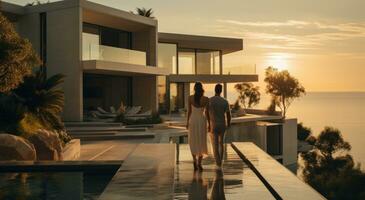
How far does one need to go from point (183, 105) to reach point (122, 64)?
1802cm

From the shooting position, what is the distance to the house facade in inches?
1011

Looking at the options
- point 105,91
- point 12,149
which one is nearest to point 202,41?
point 105,91

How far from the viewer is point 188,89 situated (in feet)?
149

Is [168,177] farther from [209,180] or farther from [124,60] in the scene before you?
[124,60]

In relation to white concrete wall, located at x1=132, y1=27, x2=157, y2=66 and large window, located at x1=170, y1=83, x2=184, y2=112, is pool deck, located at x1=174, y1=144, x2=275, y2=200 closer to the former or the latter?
white concrete wall, located at x1=132, y1=27, x2=157, y2=66

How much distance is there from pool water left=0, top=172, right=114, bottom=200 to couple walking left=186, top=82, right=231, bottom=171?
6.44ft

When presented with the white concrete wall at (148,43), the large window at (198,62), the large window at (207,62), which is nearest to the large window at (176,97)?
the large window at (198,62)

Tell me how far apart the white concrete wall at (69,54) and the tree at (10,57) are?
10.8 m

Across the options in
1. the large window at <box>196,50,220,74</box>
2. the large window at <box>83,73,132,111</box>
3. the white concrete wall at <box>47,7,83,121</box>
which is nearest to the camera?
the white concrete wall at <box>47,7,83,121</box>

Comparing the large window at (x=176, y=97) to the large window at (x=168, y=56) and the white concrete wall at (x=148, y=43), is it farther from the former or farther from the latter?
the white concrete wall at (x=148, y=43)

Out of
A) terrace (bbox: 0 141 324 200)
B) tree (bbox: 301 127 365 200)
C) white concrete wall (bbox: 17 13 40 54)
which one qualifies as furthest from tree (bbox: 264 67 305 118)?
terrace (bbox: 0 141 324 200)

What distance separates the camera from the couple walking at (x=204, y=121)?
10227mm

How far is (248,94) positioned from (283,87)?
4.27m

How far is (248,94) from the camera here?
2392 inches
